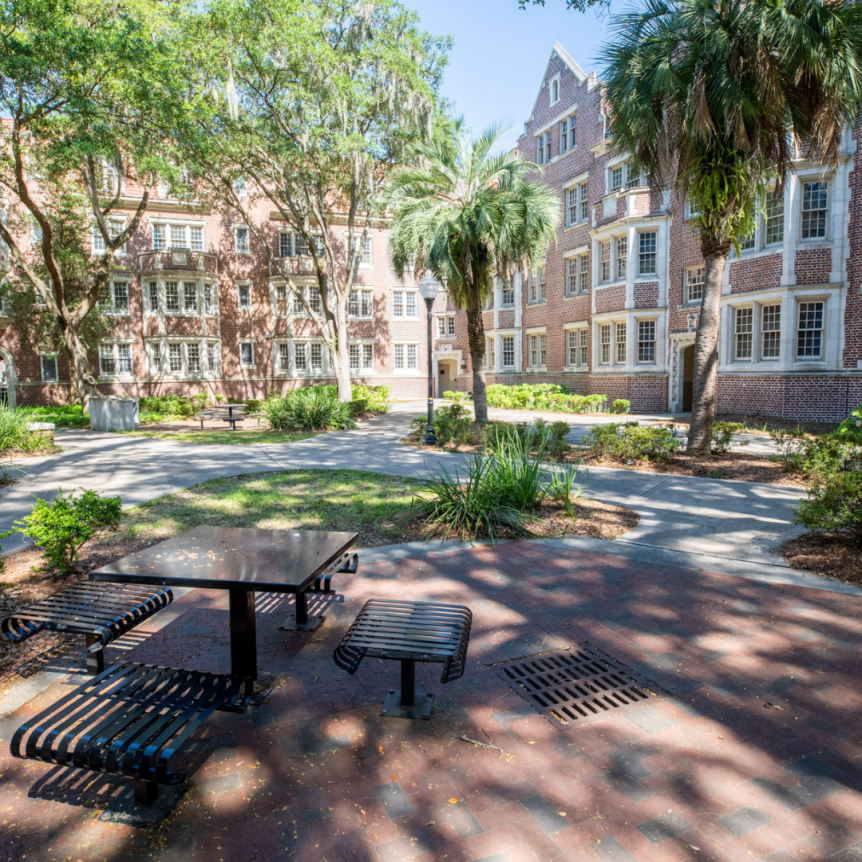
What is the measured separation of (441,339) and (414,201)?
25.9 meters

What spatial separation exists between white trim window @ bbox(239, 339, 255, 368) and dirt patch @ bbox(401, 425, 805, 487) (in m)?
26.4

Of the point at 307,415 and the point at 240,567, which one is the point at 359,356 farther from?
the point at 240,567

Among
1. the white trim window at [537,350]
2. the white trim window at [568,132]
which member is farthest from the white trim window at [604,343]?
the white trim window at [568,132]

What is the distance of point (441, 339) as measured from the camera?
40.1 meters

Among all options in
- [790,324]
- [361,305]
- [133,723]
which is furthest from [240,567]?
[361,305]

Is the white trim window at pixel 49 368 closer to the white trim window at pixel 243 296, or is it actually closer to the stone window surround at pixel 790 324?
the white trim window at pixel 243 296

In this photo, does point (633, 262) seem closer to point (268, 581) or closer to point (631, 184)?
point (631, 184)

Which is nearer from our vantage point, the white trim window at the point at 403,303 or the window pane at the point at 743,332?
the window pane at the point at 743,332

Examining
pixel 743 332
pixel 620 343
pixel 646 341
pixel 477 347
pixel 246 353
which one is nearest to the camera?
pixel 477 347

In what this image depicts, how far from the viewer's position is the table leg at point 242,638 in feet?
11.4

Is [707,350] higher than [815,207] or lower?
lower

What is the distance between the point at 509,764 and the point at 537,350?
2913cm

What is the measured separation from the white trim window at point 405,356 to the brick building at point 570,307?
0.30ft

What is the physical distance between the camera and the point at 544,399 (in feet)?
83.3
